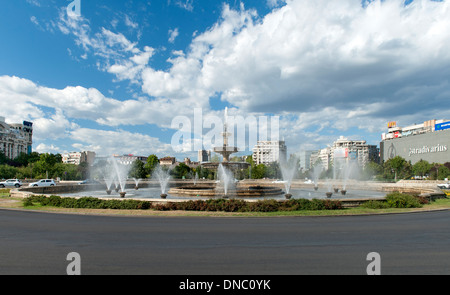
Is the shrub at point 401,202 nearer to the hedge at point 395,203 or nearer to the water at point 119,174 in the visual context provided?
the hedge at point 395,203

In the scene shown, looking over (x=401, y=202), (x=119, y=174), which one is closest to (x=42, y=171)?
(x=119, y=174)

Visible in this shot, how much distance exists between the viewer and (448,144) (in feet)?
424

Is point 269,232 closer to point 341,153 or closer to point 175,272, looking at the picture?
point 175,272

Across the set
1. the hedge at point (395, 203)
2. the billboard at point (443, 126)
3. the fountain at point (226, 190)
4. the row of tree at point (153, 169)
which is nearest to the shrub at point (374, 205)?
the hedge at point (395, 203)

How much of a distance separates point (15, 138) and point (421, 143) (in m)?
225

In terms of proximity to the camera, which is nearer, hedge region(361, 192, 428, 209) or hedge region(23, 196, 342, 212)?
hedge region(23, 196, 342, 212)

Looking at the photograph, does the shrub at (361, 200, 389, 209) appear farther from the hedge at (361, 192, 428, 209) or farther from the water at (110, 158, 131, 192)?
the water at (110, 158, 131, 192)

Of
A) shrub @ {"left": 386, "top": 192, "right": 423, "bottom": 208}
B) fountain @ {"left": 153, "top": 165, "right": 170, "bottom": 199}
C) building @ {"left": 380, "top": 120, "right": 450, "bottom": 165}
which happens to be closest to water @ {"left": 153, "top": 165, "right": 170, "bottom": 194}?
fountain @ {"left": 153, "top": 165, "right": 170, "bottom": 199}

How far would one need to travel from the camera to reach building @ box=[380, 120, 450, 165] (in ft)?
435

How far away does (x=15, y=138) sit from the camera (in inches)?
6506

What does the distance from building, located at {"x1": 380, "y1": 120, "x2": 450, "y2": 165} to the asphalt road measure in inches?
5770

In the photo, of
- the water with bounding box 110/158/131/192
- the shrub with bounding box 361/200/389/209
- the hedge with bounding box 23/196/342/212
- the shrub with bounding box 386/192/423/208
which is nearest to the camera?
the hedge with bounding box 23/196/342/212

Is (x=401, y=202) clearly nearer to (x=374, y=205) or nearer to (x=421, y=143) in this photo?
(x=374, y=205)
